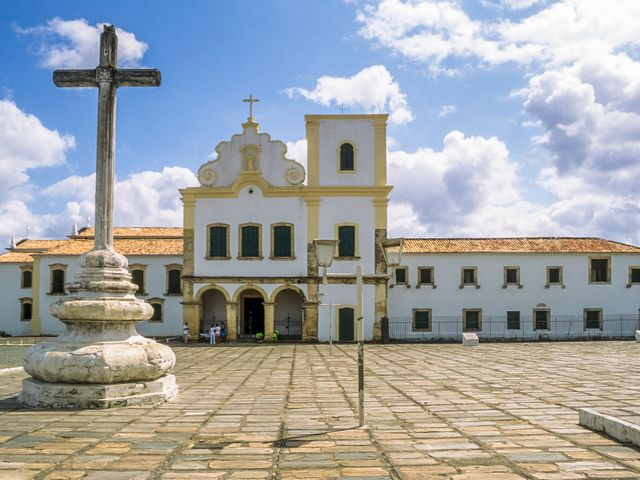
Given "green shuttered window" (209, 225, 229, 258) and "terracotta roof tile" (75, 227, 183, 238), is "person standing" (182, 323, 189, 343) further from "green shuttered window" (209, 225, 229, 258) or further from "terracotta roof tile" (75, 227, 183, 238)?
"terracotta roof tile" (75, 227, 183, 238)

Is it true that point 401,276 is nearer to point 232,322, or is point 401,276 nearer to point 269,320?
point 269,320

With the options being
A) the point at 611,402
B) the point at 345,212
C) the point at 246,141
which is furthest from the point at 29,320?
the point at 611,402

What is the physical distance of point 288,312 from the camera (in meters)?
28.9

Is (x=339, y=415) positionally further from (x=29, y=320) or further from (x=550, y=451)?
(x=29, y=320)

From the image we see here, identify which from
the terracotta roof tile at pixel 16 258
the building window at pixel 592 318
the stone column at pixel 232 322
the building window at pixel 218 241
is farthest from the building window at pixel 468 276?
the terracotta roof tile at pixel 16 258

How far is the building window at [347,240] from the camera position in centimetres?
2656

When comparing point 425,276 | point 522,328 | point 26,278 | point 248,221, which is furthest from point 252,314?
point 26,278

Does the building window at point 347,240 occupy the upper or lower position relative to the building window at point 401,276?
upper

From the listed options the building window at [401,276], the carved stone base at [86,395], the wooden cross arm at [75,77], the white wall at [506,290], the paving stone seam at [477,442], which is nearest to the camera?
the paving stone seam at [477,442]

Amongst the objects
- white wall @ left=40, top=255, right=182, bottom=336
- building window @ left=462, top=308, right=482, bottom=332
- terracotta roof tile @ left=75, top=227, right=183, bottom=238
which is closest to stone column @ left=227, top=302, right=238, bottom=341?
white wall @ left=40, top=255, right=182, bottom=336

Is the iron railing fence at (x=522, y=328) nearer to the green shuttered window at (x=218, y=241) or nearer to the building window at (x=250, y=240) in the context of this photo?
the building window at (x=250, y=240)

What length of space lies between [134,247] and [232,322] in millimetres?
10077

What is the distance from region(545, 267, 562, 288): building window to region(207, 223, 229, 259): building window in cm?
1587

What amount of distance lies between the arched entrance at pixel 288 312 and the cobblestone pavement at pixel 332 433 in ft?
54.9
